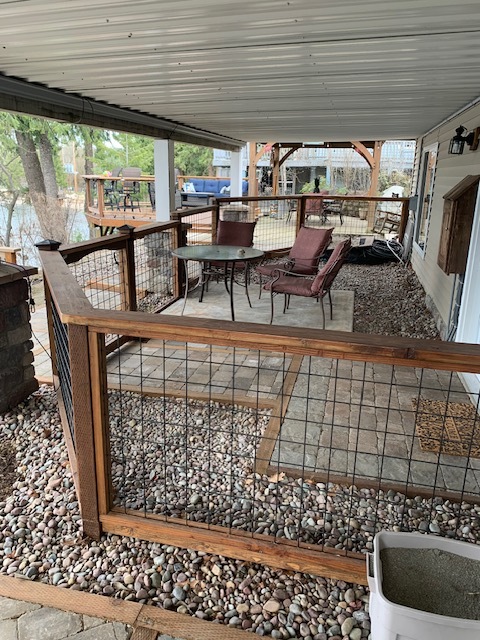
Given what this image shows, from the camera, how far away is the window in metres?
7.26

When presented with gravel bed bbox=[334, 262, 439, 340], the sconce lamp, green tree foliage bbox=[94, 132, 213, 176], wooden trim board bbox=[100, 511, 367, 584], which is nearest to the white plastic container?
wooden trim board bbox=[100, 511, 367, 584]

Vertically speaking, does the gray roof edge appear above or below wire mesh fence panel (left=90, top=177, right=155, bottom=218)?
above

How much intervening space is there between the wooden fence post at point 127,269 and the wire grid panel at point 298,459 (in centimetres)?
75

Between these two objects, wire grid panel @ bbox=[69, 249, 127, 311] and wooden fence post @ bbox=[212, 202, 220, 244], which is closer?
wire grid panel @ bbox=[69, 249, 127, 311]

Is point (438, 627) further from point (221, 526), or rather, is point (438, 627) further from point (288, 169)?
point (288, 169)

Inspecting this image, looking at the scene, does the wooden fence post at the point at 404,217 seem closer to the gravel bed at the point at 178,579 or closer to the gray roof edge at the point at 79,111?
Result: the gray roof edge at the point at 79,111

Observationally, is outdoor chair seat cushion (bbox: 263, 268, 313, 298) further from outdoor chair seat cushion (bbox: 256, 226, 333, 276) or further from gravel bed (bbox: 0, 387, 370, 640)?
gravel bed (bbox: 0, 387, 370, 640)

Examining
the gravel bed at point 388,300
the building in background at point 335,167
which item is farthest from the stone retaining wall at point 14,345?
the building in background at point 335,167

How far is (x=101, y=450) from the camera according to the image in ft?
6.45

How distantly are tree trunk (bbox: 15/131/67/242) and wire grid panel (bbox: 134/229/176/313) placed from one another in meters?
8.23

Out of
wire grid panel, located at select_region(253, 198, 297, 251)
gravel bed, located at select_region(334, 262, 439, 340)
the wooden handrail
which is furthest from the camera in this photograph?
wire grid panel, located at select_region(253, 198, 297, 251)

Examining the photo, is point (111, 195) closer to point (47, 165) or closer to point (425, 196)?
point (47, 165)

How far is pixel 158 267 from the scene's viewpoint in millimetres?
6133

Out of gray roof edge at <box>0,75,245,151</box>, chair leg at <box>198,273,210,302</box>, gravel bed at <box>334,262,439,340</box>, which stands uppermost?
gray roof edge at <box>0,75,245,151</box>
